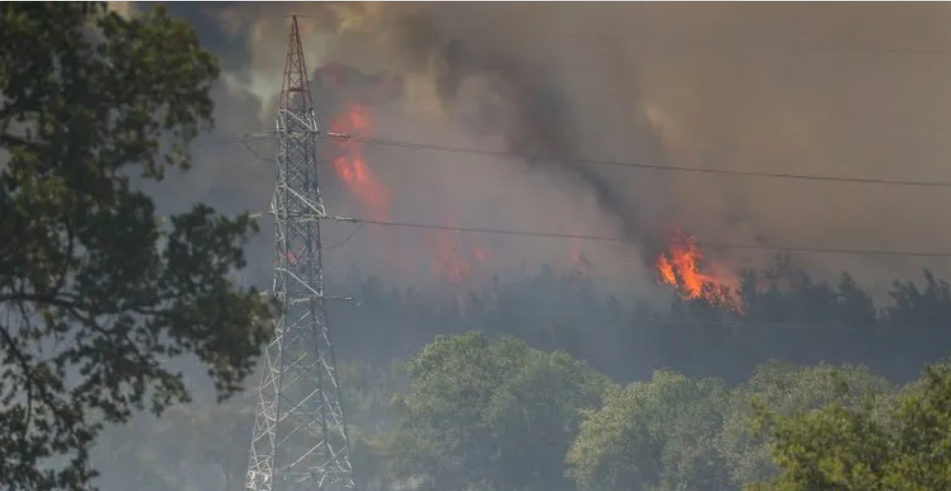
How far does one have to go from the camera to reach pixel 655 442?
5856 inches

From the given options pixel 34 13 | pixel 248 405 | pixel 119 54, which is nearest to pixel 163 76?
pixel 119 54

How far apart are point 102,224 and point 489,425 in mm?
139009

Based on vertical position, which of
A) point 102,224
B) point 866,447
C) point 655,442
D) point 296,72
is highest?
point 296,72

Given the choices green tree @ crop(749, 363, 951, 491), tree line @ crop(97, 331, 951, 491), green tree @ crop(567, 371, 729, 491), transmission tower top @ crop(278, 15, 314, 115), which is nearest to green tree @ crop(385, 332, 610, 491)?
tree line @ crop(97, 331, 951, 491)

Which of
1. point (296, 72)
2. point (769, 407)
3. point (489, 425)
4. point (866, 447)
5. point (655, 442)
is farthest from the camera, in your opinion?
point (489, 425)

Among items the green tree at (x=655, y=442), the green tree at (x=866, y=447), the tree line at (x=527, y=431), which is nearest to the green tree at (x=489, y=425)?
the tree line at (x=527, y=431)

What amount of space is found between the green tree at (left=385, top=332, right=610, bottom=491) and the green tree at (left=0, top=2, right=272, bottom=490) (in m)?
133

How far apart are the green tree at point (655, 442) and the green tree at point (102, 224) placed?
358ft

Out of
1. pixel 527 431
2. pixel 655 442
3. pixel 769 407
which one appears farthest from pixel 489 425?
pixel 769 407

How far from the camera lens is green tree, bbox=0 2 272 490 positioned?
34.2 m

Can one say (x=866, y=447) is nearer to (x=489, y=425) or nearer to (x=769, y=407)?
(x=769, y=407)

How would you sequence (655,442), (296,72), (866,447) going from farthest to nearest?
1. (655,442)
2. (296,72)
3. (866,447)

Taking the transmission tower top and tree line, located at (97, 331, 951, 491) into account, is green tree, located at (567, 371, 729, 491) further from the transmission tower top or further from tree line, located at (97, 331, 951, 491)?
the transmission tower top

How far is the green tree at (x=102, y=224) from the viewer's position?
34156mm
